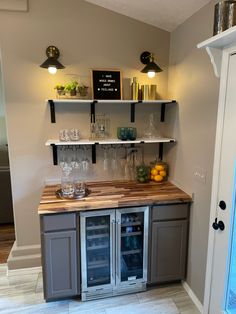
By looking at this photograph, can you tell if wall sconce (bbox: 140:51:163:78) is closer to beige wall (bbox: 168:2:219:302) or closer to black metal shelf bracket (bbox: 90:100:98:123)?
beige wall (bbox: 168:2:219:302)

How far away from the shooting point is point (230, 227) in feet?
5.62

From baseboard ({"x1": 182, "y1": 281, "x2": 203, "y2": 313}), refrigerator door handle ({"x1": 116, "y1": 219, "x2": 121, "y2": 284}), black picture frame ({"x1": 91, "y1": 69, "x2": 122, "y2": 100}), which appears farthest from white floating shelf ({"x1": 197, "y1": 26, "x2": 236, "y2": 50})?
baseboard ({"x1": 182, "y1": 281, "x2": 203, "y2": 313})

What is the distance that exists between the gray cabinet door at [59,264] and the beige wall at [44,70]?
26.6 inches

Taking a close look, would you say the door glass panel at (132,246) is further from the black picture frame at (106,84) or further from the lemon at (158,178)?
the black picture frame at (106,84)

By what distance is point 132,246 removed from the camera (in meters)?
2.43

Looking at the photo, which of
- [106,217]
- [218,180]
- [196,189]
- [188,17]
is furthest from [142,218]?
[188,17]

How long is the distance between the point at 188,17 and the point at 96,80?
3.38 feet

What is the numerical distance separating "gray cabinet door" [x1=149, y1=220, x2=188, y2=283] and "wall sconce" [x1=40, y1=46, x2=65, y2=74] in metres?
1.71

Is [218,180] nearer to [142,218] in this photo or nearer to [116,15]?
[142,218]

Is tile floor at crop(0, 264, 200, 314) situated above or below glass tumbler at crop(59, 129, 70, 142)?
below

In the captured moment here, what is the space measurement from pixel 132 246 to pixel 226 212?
3.40 ft

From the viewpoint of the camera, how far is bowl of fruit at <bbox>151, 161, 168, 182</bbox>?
2.78 m

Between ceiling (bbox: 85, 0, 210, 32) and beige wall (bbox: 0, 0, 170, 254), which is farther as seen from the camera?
beige wall (bbox: 0, 0, 170, 254)

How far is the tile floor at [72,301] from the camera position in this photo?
7.35 ft
